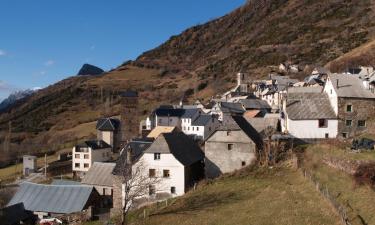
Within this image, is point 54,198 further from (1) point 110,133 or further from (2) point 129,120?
(2) point 129,120

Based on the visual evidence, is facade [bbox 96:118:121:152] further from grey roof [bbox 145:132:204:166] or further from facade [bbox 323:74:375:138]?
facade [bbox 323:74:375:138]

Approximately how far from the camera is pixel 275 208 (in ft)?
99.6

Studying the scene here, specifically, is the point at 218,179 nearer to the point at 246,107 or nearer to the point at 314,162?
the point at 314,162

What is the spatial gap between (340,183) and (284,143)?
12938 mm

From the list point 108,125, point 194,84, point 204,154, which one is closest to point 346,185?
point 204,154

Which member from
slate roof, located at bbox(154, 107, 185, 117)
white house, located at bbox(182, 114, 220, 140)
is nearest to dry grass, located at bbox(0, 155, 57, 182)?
slate roof, located at bbox(154, 107, 185, 117)

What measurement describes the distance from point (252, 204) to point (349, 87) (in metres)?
19.9

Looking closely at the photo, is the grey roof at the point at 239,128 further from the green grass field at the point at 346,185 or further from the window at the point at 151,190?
the window at the point at 151,190

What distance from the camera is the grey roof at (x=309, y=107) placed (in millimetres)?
45750

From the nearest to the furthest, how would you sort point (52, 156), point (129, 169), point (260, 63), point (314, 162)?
point (314, 162) < point (129, 169) < point (52, 156) < point (260, 63)

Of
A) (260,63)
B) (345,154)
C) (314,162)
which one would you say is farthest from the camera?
(260,63)

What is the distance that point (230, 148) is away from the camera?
44812 millimetres

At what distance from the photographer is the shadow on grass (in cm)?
3638

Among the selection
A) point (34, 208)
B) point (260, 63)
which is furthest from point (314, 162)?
point (260, 63)
